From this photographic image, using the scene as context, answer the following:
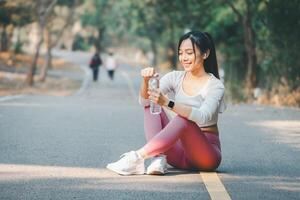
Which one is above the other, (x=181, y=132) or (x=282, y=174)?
(x=181, y=132)

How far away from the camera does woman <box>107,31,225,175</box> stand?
23.3 feet

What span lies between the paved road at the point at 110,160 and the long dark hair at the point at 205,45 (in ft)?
3.49

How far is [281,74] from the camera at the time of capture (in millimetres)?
24578

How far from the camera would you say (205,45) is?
7.43 m

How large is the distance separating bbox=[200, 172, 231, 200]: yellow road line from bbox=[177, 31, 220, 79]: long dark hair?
1.00 meters

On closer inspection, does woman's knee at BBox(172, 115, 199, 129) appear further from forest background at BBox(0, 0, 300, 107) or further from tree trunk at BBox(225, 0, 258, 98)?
tree trunk at BBox(225, 0, 258, 98)

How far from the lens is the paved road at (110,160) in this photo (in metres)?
6.41

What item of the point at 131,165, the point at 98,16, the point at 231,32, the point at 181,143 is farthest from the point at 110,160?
the point at 98,16

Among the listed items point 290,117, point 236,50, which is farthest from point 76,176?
point 236,50

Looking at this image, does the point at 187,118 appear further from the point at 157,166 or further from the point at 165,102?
the point at 157,166

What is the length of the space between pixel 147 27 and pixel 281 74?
1588 inches

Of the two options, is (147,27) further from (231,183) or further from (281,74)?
(231,183)

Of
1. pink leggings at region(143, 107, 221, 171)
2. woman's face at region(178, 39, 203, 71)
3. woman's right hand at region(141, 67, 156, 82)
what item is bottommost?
pink leggings at region(143, 107, 221, 171)

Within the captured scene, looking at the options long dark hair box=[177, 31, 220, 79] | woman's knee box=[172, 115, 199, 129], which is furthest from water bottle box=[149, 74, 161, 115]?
long dark hair box=[177, 31, 220, 79]
